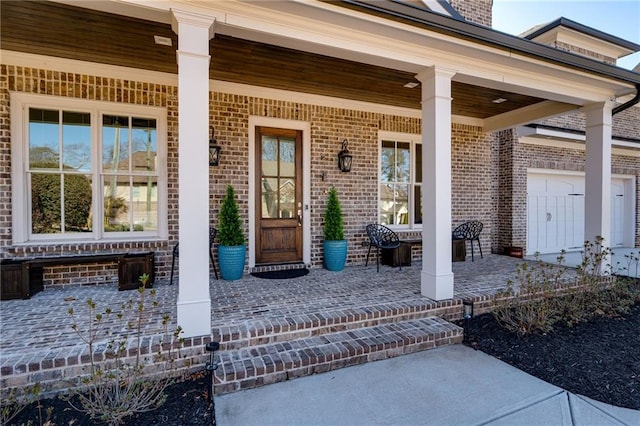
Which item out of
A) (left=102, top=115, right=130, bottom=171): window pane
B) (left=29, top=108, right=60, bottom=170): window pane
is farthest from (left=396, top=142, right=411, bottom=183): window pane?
(left=29, top=108, right=60, bottom=170): window pane

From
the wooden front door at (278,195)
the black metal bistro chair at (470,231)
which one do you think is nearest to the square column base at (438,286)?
the wooden front door at (278,195)

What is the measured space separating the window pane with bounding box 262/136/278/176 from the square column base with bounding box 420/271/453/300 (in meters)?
2.81

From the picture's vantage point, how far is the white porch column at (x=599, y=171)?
16.0ft

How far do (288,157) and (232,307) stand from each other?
273 centimetres

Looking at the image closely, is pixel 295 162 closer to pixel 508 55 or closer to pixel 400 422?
pixel 508 55

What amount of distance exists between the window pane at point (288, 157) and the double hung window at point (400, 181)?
1.66 metres

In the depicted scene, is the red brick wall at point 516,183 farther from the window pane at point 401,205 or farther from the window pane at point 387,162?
the window pane at point 387,162

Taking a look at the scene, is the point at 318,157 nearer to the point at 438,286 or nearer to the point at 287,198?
the point at 287,198

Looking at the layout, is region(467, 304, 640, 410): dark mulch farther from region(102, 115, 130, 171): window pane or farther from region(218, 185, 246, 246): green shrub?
region(102, 115, 130, 171): window pane

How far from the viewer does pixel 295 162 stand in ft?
17.3

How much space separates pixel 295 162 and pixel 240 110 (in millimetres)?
1149

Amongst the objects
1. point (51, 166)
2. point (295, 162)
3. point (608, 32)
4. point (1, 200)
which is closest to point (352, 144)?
point (295, 162)

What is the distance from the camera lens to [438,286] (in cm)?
361

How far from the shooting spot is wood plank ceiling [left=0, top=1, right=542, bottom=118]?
305 cm
